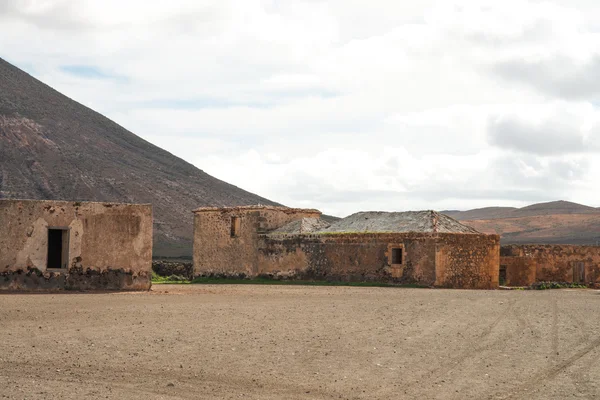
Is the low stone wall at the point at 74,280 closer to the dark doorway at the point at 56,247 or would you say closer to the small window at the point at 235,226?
the dark doorway at the point at 56,247

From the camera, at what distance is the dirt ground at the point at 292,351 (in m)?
9.39

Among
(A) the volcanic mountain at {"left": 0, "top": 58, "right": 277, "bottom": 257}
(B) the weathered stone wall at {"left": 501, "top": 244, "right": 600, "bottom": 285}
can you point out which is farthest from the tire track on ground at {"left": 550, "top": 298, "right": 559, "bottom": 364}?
(A) the volcanic mountain at {"left": 0, "top": 58, "right": 277, "bottom": 257}

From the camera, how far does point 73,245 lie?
2159 cm

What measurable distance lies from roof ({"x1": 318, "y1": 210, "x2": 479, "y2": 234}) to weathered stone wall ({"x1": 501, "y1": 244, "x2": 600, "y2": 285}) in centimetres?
327

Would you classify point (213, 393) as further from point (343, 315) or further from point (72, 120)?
point (72, 120)

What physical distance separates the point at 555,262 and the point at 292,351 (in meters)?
25.6

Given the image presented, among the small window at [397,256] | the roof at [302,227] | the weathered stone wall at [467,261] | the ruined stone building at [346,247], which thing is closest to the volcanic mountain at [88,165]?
the ruined stone building at [346,247]

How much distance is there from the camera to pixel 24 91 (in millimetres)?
100625

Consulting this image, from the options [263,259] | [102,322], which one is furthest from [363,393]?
[263,259]

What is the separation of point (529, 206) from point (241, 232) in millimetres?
101909

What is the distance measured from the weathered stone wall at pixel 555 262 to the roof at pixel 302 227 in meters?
7.57

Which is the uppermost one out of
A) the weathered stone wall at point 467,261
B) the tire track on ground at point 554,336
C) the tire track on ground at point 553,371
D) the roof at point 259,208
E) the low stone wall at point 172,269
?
the roof at point 259,208

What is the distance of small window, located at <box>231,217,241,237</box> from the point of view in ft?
112

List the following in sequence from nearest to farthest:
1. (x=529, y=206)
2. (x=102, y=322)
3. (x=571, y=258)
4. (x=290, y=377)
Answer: (x=290, y=377)
(x=102, y=322)
(x=571, y=258)
(x=529, y=206)
